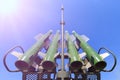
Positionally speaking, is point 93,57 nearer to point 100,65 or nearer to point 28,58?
point 100,65

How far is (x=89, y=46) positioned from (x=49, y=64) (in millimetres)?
3898

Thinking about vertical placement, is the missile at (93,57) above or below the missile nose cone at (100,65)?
above

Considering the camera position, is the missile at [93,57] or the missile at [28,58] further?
the missile at [93,57]

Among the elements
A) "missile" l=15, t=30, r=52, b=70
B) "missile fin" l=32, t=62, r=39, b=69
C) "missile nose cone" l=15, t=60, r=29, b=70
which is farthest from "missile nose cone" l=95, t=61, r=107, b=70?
"missile nose cone" l=15, t=60, r=29, b=70

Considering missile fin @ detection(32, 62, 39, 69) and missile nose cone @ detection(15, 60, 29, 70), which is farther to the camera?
missile fin @ detection(32, 62, 39, 69)

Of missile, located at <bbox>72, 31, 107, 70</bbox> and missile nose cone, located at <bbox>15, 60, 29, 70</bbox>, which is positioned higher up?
missile, located at <bbox>72, 31, 107, 70</bbox>

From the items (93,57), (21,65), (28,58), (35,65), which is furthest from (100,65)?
(21,65)

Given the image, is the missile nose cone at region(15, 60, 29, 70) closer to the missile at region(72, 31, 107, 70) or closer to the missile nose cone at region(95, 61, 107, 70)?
the missile at region(72, 31, 107, 70)

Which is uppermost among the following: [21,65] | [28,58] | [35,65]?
[28,58]

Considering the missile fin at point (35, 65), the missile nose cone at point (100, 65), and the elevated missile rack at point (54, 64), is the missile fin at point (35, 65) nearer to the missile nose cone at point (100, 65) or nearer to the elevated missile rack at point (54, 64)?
the elevated missile rack at point (54, 64)

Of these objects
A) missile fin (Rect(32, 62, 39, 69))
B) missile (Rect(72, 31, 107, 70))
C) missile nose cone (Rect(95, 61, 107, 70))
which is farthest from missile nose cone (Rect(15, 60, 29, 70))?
missile nose cone (Rect(95, 61, 107, 70))

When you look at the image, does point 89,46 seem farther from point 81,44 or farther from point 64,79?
point 64,79

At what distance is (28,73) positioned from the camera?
575 inches

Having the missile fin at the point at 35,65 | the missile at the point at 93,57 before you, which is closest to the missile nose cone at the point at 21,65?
the missile fin at the point at 35,65
